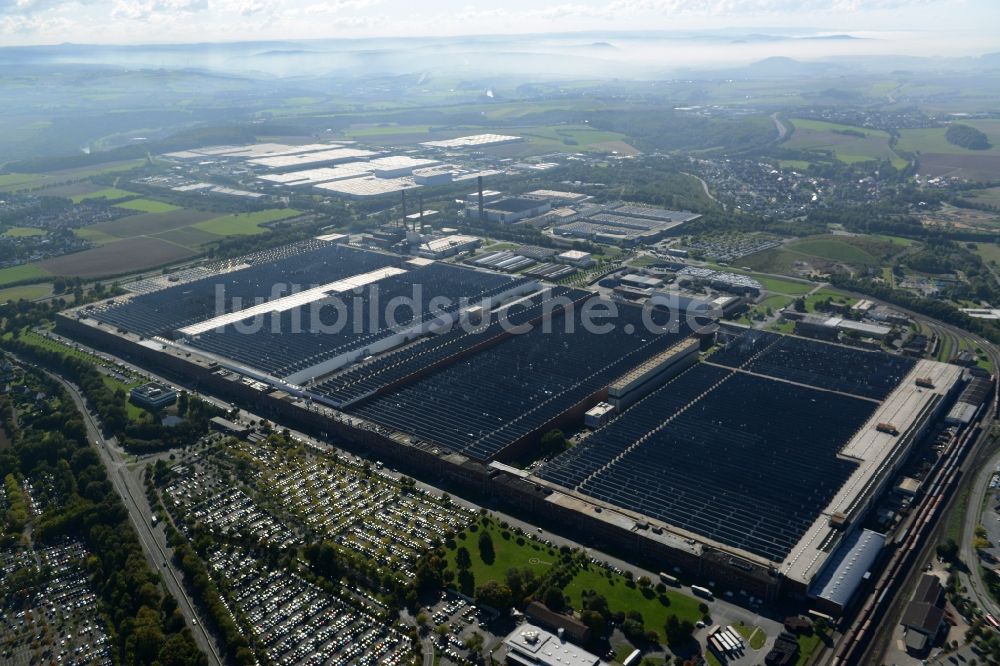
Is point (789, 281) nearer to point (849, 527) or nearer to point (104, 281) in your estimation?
point (849, 527)

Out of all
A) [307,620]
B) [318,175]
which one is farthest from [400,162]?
[307,620]

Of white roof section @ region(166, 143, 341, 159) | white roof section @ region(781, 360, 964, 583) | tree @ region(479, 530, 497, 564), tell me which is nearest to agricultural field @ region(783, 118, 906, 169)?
white roof section @ region(781, 360, 964, 583)

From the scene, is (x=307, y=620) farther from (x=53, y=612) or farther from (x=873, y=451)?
(x=873, y=451)

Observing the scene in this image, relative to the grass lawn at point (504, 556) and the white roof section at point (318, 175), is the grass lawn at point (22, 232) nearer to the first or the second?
the white roof section at point (318, 175)

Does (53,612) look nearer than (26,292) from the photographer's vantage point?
Yes

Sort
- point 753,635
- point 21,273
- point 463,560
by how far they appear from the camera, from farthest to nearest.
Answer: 1. point 21,273
2. point 463,560
3. point 753,635

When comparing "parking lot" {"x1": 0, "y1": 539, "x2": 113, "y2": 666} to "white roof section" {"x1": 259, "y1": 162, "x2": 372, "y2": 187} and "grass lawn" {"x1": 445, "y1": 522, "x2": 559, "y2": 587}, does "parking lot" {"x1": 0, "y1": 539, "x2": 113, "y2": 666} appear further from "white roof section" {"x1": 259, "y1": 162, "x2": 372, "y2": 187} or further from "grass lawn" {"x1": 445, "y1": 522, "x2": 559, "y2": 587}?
"white roof section" {"x1": 259, "y1": 162, "x2": 372, "y2": 187}

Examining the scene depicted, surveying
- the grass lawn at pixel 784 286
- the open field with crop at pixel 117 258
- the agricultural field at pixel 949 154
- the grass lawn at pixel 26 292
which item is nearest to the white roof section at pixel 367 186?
the open field with crop at pixel 117 258
